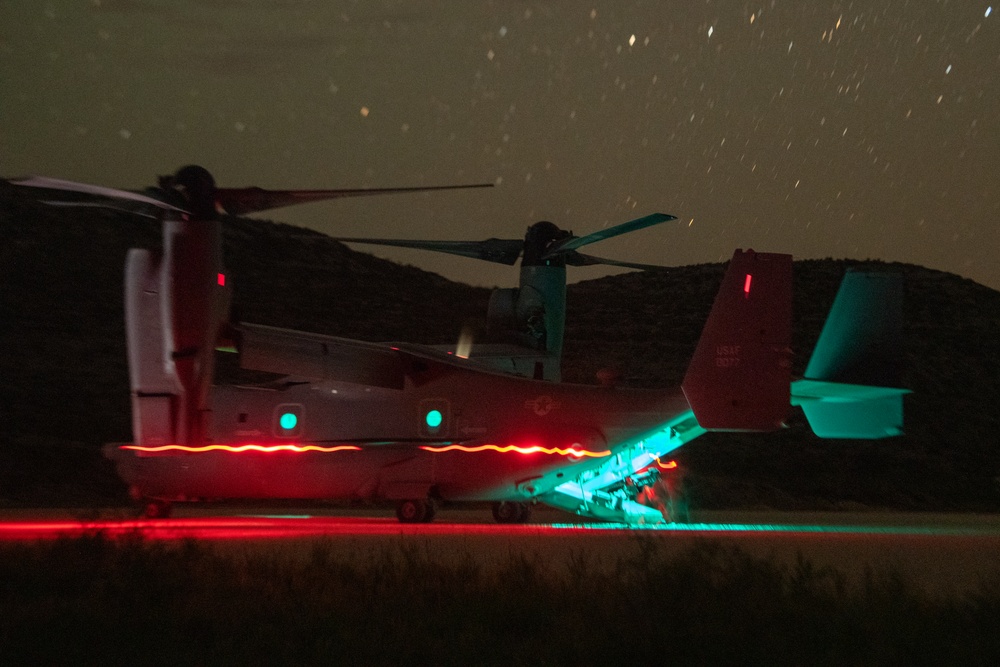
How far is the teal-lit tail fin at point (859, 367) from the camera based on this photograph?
21.2 metres

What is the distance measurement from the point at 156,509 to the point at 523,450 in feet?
24.5

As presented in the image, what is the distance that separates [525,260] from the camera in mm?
27812

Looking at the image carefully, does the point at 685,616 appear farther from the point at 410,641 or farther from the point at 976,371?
the point at 976,371

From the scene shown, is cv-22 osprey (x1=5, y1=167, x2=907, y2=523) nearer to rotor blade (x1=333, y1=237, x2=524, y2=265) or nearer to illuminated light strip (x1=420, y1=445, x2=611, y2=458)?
illuminated light strip (x1=420, y1=445, x2=611, y2=458)

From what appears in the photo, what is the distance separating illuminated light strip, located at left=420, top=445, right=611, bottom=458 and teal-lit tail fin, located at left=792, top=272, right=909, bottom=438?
12.4ft

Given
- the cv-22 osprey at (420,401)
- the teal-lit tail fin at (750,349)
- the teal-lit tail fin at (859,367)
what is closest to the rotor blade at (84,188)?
the cv-22 osprey at (420,401)

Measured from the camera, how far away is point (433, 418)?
23.2 m

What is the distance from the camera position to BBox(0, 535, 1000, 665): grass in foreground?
9117 mm

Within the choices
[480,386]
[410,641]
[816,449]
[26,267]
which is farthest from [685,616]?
[26,267]

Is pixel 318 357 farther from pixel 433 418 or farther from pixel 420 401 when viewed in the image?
pixel 433 418

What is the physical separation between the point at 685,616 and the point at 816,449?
3827 cm

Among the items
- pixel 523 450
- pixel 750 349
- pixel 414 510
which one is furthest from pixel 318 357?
pixel 750 349

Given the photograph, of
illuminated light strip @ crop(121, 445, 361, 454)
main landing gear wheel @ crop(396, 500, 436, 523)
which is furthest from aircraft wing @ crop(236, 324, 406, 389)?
main landing gear wheel @ crop(396, 500, 436, 523)

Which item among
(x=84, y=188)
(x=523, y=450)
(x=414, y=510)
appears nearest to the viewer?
(x=84, y=188)
